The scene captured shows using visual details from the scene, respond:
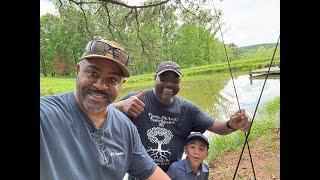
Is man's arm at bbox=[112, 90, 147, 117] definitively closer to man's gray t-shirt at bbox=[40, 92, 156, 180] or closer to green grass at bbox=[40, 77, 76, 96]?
man's gray t-shirt at bbox=[40, 92, 156, 180]

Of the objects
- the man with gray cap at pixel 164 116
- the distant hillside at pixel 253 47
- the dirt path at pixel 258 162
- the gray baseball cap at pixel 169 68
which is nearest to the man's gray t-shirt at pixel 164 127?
the man with gray cap at pixel 164 116

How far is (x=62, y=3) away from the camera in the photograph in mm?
2820

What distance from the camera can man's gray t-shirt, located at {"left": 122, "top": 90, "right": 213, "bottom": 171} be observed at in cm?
271

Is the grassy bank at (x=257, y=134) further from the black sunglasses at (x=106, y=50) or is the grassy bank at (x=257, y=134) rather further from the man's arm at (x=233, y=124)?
the black sunglasses at (x=106, y=50)

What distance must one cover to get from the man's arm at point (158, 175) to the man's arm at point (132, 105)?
0.31 m

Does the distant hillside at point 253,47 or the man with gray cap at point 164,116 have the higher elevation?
the distant hillside at point 253,47

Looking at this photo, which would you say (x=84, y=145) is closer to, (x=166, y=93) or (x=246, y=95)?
(x=166, y=93)

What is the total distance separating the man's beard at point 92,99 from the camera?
263 cm

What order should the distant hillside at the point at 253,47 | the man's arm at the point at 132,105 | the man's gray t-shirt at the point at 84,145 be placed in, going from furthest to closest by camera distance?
the distant hillside at the point at 253,47, the man's arm at the point at 132,105, the man's gray t-shirt at the point at 84,145

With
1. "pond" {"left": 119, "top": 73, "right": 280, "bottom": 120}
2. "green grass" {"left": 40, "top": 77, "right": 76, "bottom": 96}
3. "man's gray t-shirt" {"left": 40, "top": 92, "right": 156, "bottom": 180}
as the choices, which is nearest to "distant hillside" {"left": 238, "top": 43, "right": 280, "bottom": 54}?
"pond" {"left": 119, "top": 73, "right": 280, "bottom": 120}

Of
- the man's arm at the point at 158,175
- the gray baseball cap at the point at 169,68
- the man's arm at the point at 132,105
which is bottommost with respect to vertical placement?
the man's arm at the point at 158,175
